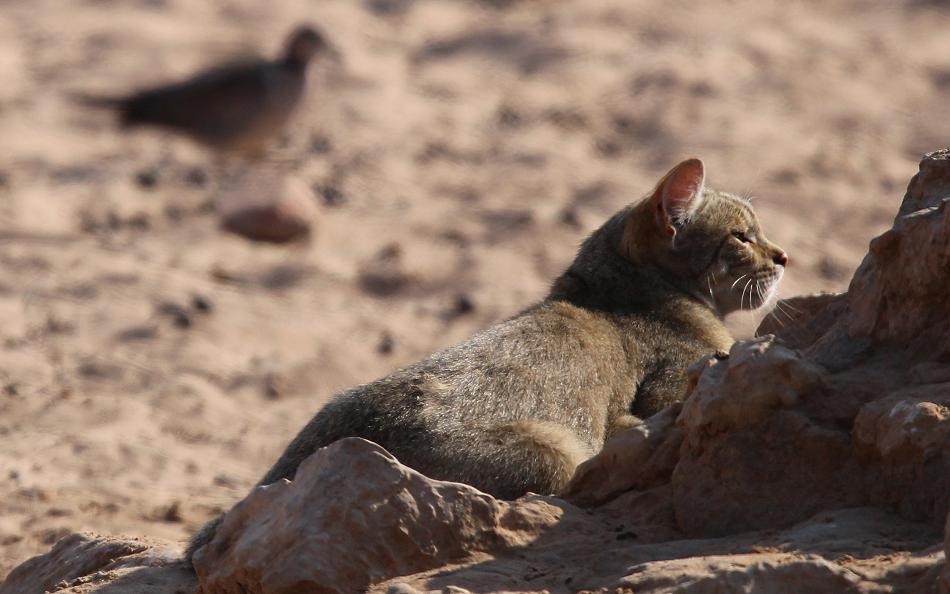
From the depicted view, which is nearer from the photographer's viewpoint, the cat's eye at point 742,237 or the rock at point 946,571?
the rock at point 946,571

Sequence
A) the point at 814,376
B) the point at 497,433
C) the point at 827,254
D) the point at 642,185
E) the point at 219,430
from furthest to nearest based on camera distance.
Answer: the point at 642,185 < the point at 827,254 < the point at 219,430 < the point at 497,433 < the point at 814,376

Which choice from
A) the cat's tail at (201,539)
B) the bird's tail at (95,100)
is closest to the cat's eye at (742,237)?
the cat's tail at (201,539)

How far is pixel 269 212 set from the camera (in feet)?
33.8

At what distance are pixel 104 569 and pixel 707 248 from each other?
8.26ft

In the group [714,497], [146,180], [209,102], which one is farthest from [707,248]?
[209,102]

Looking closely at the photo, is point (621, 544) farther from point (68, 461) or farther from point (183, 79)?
point (183, 79)

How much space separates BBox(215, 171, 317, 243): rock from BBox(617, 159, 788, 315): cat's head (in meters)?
4.97

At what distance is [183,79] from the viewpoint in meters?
12.2

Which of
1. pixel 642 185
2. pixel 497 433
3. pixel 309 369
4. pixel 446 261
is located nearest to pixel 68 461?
pixel 309 369

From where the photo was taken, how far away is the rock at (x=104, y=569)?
4.13m

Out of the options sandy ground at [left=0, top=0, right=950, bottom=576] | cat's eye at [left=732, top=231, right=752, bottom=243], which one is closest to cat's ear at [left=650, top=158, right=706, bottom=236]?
cat's eye at [left=732, top=231, right=752, bottom=243]

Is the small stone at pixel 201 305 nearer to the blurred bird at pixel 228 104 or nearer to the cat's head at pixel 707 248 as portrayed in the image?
the blurred bird at pixel 228 104

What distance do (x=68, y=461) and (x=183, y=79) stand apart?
6013 mm

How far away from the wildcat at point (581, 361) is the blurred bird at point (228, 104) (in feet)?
20.7
